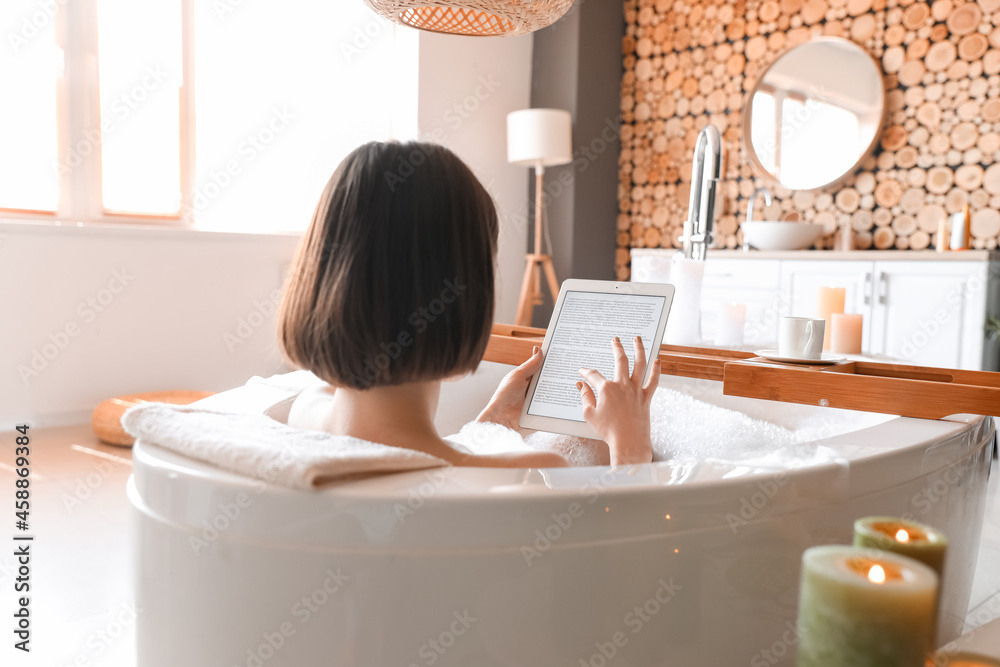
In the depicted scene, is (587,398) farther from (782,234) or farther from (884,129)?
(884,129)

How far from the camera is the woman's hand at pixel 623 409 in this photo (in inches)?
39.3

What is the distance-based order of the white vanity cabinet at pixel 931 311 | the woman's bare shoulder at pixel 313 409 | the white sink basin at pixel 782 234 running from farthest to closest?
the white sink basin at pixel 782 234 → the white vanity cabinet at pixel 931 311 → the woman's bare shoulder at pixel 313 409

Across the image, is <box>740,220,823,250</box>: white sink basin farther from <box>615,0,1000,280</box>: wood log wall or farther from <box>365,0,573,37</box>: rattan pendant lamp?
<box>365,0,573,37</box>: rattan pendant lamp

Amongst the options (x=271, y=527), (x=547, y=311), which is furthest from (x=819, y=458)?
(x=547, y=311)

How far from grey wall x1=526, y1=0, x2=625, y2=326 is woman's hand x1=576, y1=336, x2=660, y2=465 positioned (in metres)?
3.29

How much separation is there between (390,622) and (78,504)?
5.55 feet

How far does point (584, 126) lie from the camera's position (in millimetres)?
4336

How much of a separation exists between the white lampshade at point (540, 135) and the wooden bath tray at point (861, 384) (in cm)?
272

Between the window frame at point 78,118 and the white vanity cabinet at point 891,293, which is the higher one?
the window frame at point 78,118

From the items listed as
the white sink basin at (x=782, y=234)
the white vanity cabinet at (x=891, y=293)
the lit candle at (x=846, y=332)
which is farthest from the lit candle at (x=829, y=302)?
the white sink basin at (x=782, y=234)

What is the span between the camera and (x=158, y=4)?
3.29 meters

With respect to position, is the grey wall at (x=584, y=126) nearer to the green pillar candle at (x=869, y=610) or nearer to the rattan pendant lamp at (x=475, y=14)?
the rattan pendant lamp at (x=475, y=14)

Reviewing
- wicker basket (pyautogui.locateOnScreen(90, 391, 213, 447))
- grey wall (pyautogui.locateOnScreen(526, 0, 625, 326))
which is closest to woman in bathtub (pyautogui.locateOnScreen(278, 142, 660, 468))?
wicker basket (pyautogui.locateOnScreen(90, 391, 213, 447))

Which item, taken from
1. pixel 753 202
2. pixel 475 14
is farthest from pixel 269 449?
pixel 753 202
